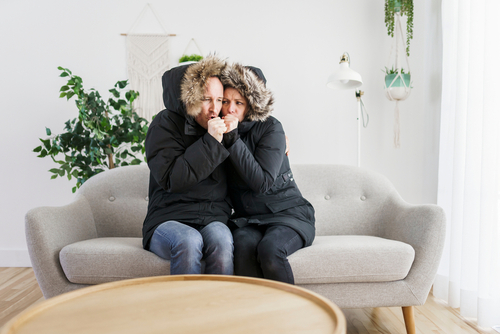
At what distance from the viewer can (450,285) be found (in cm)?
210

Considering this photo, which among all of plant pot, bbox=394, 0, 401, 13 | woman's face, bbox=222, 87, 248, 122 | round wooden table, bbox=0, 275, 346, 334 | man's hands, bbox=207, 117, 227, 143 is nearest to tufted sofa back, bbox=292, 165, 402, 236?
woman's face, bbox=222, 87, 248, 122

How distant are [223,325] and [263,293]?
0.21 meters

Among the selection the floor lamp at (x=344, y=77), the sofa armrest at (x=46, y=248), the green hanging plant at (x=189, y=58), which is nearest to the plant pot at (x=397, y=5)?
the floor lamp at (x=344, y=77)

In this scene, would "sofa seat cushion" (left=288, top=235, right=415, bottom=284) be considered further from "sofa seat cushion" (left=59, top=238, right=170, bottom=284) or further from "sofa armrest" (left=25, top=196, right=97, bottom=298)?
"sofa armrest" (left=25, top=196, right=97, bottom=298)

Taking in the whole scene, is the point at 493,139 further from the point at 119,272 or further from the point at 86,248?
the point at 86,248

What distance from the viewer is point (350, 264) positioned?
61.6 inches

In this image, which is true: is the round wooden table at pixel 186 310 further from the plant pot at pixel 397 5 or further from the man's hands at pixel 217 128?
the plant pot at pixel 397 5

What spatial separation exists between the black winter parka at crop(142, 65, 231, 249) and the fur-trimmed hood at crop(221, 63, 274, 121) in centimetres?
20

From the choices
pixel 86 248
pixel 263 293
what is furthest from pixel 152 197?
pixel 263 293

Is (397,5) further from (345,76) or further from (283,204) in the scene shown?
(283,204)

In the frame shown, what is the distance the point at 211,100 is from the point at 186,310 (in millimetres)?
969

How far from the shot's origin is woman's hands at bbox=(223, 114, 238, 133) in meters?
1.60

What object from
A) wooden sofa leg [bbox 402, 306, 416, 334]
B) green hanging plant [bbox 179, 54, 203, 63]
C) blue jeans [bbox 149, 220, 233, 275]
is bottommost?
wooden sofa leg [bbox 402, 306, 416, 334]

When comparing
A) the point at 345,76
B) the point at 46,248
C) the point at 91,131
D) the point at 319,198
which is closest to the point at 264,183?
the point at 319,198
